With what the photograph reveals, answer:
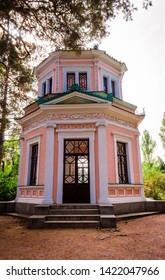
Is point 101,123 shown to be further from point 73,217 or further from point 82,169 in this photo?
point 73,217

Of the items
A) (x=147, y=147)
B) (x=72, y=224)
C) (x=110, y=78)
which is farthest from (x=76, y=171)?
(x=147, y=147)

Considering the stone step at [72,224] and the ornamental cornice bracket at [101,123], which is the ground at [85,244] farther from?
the ornamental cornice bracket at [101,123]

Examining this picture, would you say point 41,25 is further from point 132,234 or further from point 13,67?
point 132,234

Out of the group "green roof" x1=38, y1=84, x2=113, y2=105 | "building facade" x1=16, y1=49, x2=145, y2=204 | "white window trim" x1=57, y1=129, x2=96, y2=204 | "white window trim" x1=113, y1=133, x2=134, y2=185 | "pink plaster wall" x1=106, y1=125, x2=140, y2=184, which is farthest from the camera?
"white window trim" x1=113, y1=133, x2=134, y2=185

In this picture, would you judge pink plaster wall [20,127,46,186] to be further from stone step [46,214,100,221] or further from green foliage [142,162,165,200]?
green foliage [142,162,165,200]

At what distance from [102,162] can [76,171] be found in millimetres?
1385

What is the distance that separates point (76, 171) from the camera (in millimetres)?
8508

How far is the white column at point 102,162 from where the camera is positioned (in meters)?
7.67

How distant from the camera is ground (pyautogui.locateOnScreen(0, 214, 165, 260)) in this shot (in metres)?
3.72

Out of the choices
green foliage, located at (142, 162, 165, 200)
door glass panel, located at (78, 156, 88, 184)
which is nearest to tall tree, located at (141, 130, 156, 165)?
green foliage, located at (142, 162, 165, 200)

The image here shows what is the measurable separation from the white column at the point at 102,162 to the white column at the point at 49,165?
2173 millimetres

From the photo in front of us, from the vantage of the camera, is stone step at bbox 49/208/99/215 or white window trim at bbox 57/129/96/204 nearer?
stone step at bbox 49/208/99/215

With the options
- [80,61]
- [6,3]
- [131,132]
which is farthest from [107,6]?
[131,132]

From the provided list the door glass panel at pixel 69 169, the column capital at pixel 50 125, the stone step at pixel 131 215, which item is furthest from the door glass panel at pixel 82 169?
the stone step at pixel 131 215
